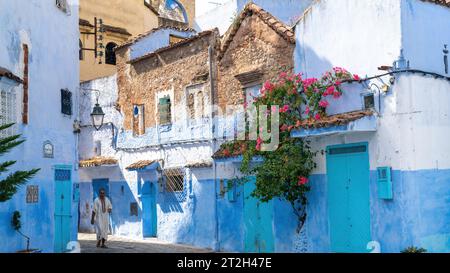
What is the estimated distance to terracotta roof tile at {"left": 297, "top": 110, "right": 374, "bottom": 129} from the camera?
1277 centimetres

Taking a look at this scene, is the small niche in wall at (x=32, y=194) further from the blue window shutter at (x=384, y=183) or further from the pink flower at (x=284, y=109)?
the blue window shutter at (x=384, y=183)

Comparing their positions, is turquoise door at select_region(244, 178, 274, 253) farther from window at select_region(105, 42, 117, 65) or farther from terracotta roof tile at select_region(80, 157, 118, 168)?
window at select_region(105, 42, 117, 65)

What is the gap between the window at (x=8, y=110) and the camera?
42.4ft

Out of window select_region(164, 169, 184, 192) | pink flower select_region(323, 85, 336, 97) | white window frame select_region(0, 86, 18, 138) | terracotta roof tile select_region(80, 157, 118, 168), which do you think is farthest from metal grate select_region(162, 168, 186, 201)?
pink flower select_region(323, 85, 336, 97)

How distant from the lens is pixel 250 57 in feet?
55.7

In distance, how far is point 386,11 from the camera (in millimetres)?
13117

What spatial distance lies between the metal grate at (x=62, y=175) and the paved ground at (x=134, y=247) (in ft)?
6.65

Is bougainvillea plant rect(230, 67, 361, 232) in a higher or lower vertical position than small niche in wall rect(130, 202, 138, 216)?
higher

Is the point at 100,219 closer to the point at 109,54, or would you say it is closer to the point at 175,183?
the point at 175,183

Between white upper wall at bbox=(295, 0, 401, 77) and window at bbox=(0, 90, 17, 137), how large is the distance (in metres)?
6.62

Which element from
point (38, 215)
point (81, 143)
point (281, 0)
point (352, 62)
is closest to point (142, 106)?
point (81, 143)

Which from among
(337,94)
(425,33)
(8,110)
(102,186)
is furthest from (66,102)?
(425,33)

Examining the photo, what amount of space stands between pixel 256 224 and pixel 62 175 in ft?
17.0
